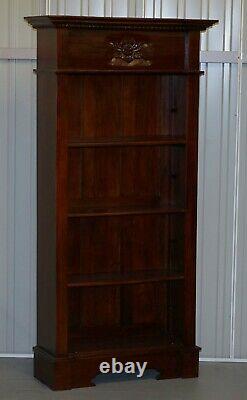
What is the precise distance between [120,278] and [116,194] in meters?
0.51

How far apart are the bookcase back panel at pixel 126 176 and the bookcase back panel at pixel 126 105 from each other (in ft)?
0.37

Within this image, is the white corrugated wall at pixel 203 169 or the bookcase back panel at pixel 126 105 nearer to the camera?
the bookcase back panel at pixel 126 105

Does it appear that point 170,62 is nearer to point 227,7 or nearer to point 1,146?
point 227,7

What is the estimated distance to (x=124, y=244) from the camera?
4863mm

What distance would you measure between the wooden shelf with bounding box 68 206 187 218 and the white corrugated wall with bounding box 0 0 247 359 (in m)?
0.41

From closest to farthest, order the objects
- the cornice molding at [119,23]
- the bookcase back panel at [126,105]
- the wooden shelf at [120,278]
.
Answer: the cornice molding at [119,23]
the wooden shelf at [120,278]
the bookcase back panel at [126,105]

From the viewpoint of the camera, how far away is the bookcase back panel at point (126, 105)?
15.2ft

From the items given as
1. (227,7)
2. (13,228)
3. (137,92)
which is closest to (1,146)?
(13,228)

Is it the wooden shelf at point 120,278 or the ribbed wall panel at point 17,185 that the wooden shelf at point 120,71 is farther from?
the wooden shelf at point 120,278

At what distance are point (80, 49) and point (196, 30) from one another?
2.07ft

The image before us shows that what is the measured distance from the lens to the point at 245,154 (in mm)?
4918

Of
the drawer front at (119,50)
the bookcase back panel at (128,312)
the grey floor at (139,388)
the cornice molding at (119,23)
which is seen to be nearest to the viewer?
the cornice molding at (119,23)

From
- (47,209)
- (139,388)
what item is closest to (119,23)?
(47,209)

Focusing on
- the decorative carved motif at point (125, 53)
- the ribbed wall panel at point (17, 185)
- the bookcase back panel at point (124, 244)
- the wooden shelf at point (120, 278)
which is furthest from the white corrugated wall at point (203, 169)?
the decorative carved motif at point (125, 53)
